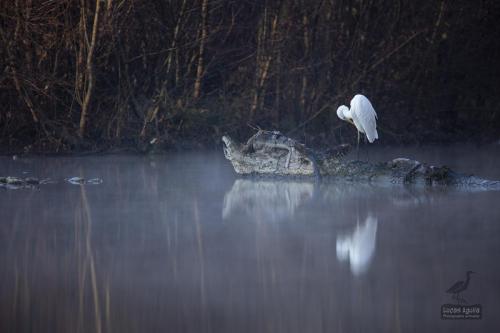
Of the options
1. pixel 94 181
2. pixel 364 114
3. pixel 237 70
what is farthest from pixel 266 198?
pixel 237 70

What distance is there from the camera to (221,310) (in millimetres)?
4738

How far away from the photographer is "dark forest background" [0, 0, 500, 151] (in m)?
14.5

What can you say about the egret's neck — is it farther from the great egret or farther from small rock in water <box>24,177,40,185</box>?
small rock in water <box>24,177,40,185</box>

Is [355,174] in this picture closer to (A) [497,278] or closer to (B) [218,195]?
(B) [218,195]

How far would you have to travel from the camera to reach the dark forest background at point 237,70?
14469 mm

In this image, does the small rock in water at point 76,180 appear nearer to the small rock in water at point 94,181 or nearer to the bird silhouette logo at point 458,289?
the small rock in water at point 94,181

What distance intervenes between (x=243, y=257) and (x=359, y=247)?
35.7 inches

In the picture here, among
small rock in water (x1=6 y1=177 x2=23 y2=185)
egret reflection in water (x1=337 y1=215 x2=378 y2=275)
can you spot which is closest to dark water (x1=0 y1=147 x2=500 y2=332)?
egret reflection in water (x1=337 y1=215 x2=378 y2=275)

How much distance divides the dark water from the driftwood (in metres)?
0.56

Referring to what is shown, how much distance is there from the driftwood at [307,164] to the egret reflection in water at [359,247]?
303 centimetres

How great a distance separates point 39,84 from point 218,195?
6.02 metres

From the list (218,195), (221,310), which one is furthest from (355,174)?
(221,310)

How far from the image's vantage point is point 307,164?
10.9 meters

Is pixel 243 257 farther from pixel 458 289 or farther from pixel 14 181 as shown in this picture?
pixel 14 181
